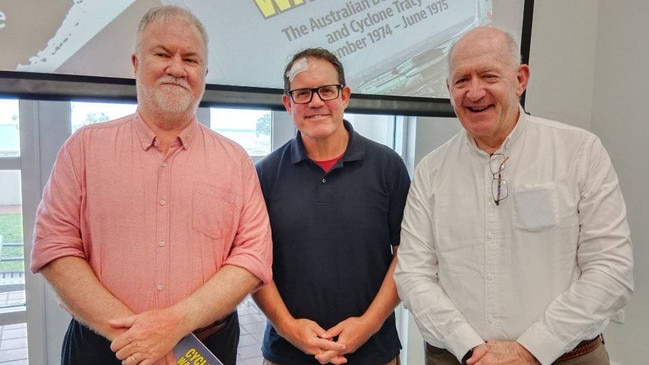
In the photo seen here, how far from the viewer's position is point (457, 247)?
1375 mm

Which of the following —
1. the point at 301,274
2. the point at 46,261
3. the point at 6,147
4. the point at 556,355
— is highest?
the point at 6,147

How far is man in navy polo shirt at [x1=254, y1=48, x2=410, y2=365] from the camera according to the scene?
148 cm

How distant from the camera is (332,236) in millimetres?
1491

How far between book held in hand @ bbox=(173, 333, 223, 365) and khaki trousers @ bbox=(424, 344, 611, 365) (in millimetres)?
685

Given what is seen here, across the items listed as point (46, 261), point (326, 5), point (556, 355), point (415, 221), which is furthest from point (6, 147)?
point (556, 355)

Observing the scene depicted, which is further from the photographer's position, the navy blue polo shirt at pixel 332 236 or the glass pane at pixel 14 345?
the glass pane at pixel 14 345

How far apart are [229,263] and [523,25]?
7.31 ft

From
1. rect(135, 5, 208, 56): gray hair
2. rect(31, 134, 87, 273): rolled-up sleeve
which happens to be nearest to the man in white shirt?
rect(135, 5, 208, 56): gray hair

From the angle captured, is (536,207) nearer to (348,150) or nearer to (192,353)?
(348,150)

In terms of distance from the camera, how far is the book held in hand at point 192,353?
1.20m

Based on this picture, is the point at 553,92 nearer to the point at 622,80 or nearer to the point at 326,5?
the point at 622,80

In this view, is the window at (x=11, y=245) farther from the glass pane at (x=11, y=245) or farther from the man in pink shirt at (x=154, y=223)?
the man in pink shirt at (x=154, y=223)

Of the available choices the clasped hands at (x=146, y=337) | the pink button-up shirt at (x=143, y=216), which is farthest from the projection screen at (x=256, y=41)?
the clasped hands at (x=146, y=337)

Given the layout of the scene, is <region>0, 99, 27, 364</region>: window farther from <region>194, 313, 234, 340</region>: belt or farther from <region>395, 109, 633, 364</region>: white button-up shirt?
<region>395, 109, 633, 364</region>: white button-up shirt
